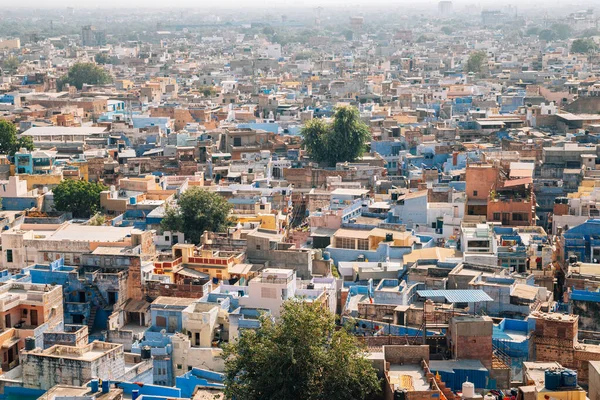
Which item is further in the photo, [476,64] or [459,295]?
[476,64]

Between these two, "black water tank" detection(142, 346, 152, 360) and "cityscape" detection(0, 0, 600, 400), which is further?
"black water tank" detection(142, 346, 152, 360)

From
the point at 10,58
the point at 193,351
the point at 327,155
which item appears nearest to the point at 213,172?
the point at 327,155

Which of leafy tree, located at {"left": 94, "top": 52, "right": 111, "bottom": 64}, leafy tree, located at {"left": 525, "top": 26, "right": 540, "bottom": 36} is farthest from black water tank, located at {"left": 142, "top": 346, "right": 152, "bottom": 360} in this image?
leafy tree, located at {"left": 525, "top": 26, "right": 540, "bottom": 36}

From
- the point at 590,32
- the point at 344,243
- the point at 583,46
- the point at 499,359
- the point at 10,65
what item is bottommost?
the point at 344,243

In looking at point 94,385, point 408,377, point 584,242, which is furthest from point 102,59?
point 408,377

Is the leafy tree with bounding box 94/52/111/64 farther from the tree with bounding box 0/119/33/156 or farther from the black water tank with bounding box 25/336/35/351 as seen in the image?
the black water tank with bounding box 25/336/35/351

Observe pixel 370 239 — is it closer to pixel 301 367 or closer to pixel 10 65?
pixel 301 367

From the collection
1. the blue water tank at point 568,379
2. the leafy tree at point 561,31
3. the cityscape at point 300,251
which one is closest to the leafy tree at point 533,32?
the leafy tree at point 561,31
